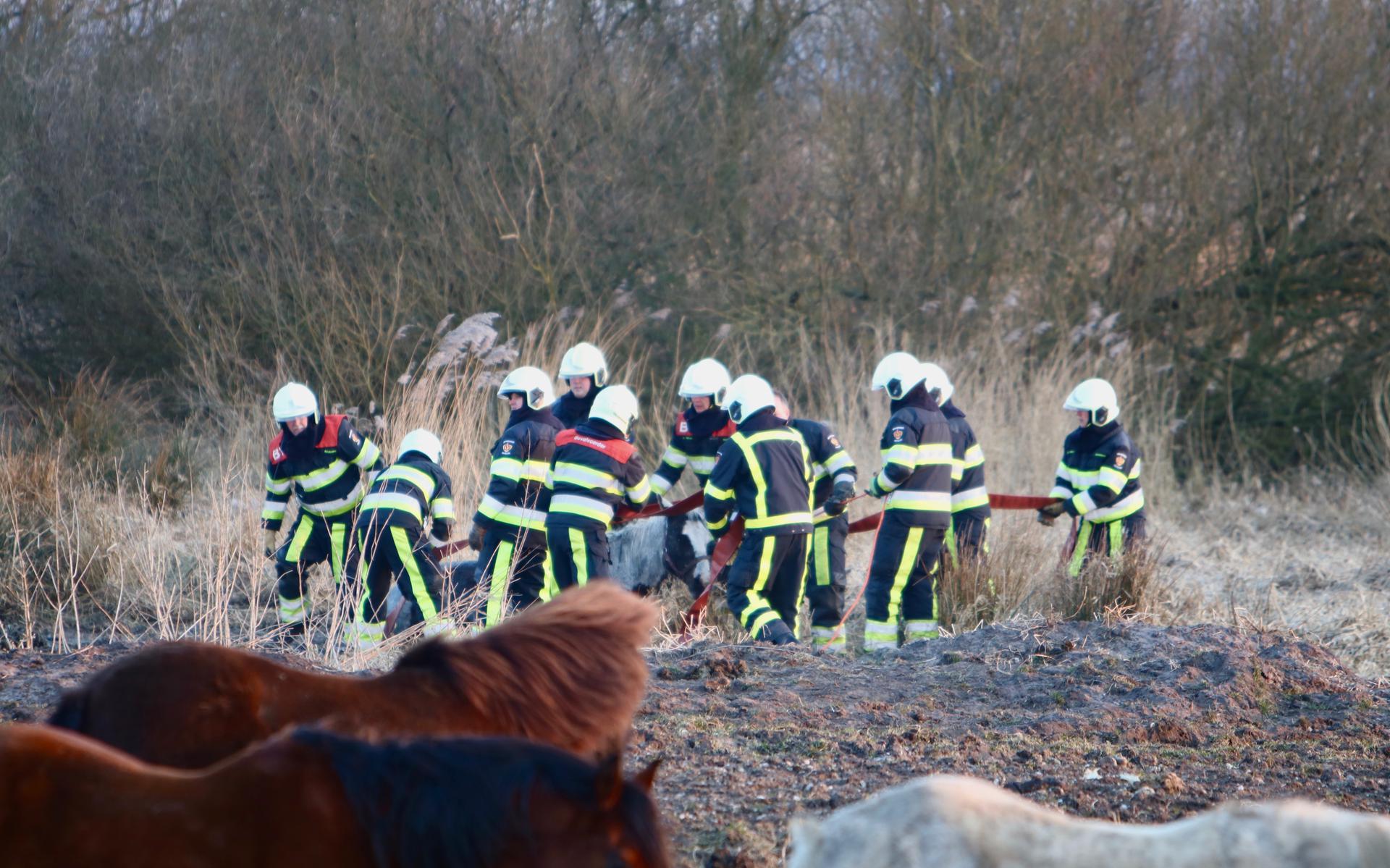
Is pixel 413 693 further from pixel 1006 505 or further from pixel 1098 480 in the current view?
pixel 1098 480

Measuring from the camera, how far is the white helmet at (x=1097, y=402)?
8.81 meters

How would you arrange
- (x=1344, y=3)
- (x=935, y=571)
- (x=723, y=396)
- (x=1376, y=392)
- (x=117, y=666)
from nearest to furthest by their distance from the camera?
(x=117, y=666) < (x=935, y=571) < (x=723, y=396) < (x=1376, y=392) < (x=1344, y=3)

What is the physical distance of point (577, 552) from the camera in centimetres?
788

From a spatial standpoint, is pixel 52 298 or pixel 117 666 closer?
pixel 117 666

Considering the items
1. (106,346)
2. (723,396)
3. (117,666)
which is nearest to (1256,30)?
(723,396)

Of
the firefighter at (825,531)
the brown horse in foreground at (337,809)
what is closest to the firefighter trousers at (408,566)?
the firefighter at (825,531)

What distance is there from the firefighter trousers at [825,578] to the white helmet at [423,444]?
2588mm

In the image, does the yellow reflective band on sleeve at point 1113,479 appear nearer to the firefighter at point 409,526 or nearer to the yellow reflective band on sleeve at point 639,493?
the yellow reflective band on sleeve at point 639,493

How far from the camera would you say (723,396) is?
8.94 m

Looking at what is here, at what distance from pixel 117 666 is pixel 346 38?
12608 millimetres

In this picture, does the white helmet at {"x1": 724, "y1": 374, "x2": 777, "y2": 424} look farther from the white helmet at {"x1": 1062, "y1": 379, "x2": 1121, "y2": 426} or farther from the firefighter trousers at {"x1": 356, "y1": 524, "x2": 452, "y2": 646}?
the white helmet at {"x1": 1062, "y1": 379, "x2": 1121, "y2": 426}

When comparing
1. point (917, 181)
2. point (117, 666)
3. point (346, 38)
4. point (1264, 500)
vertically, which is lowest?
point (1264, 500)

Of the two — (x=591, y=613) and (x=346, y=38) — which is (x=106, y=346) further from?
(x=591, y=613)

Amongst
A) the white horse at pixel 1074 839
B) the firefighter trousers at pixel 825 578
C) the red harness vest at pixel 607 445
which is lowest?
the firefighter trousers at pixel 825 578
